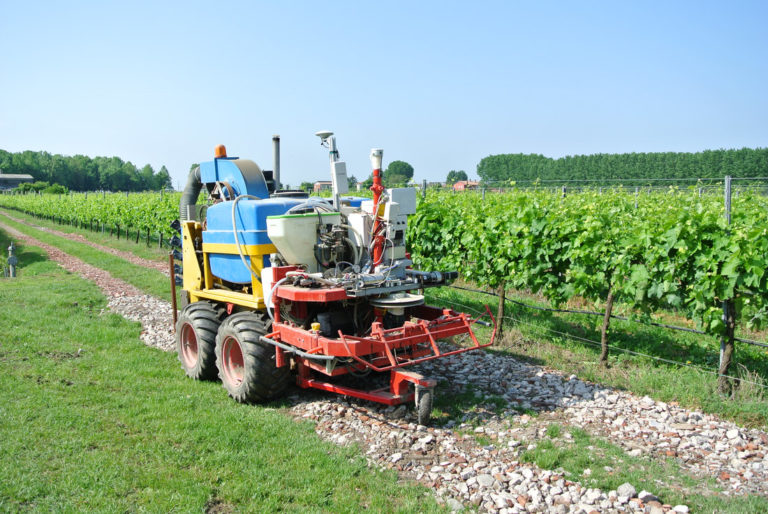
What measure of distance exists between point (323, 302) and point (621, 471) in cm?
299

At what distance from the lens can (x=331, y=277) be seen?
544 centimetres

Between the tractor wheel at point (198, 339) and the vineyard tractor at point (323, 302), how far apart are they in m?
0.01

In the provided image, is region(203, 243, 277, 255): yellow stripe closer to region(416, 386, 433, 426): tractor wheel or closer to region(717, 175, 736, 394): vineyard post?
region(416, 386, 433, 426): tractor wheel

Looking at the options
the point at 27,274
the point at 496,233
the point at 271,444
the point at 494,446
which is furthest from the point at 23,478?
the point at 27,274

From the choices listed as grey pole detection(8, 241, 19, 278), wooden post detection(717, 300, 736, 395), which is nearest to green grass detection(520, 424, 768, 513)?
wooden post detection(717, 300, 736, 395)

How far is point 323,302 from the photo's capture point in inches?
219

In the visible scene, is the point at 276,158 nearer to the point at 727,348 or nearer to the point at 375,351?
the point at 375,351

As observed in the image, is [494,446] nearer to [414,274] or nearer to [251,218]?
[414,274]

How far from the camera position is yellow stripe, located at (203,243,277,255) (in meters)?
5.65

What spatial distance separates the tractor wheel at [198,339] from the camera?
6.23 m

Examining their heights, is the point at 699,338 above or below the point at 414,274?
below

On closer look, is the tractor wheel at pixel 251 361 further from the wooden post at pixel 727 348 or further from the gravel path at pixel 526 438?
the wooden post at pixel 727 348

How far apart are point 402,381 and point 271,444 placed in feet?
4.03

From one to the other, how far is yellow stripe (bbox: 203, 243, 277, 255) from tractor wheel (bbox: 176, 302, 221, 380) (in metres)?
0.69
